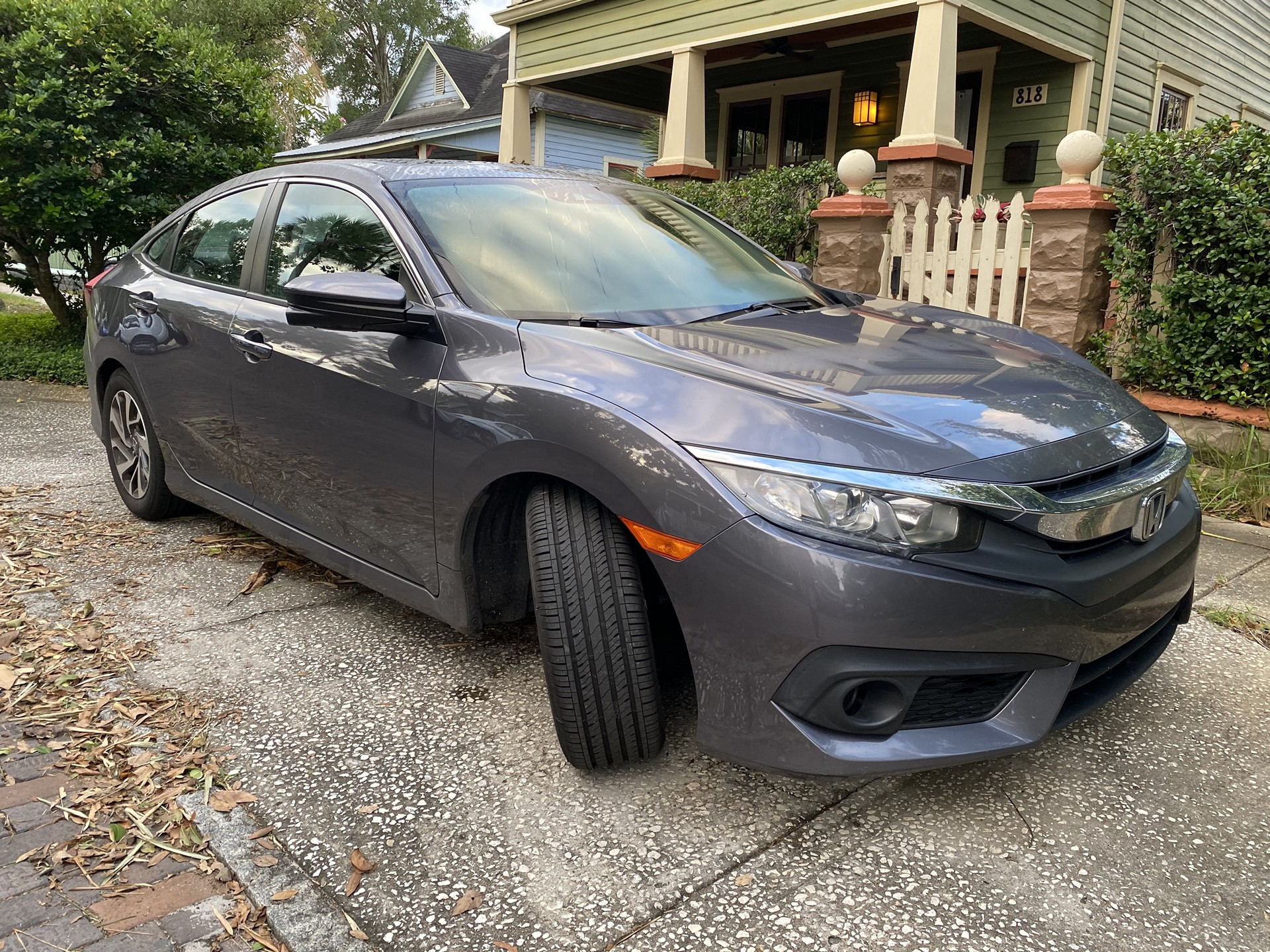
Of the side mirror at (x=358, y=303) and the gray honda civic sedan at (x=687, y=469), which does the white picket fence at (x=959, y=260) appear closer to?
the gray honda civic sedan at (x=687, y=469)

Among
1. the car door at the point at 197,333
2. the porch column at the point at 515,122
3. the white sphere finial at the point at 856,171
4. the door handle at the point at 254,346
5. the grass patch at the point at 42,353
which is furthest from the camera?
the porch column at the point at 515,122

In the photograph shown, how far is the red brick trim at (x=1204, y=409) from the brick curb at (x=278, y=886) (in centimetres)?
452

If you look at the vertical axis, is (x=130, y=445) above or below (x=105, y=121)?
below

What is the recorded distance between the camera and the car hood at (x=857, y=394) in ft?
6.54

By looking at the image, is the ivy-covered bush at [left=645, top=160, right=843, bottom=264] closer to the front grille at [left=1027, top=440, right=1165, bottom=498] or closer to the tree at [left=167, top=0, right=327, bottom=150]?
the front grille at [left=1027, top=440, right=1165, bottom=498]

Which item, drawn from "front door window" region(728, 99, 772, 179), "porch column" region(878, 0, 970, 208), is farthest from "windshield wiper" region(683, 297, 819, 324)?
"front door window" region(728, 99, 772, 179)

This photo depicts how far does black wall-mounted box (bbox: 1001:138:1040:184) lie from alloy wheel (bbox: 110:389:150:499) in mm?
9529

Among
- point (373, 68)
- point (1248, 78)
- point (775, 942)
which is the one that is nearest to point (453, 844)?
point (775, 942)

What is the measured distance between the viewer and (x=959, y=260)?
6.26 metres

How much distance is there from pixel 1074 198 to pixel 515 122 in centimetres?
923

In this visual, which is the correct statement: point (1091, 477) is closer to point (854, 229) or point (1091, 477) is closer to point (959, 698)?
point (959, 698)

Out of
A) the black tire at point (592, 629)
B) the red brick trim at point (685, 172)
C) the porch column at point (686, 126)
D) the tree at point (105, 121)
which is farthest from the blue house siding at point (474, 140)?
the black tire at point (592, 629)

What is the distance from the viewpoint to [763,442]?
1.99 m

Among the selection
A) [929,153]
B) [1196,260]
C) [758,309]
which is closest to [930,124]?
[929,153]
